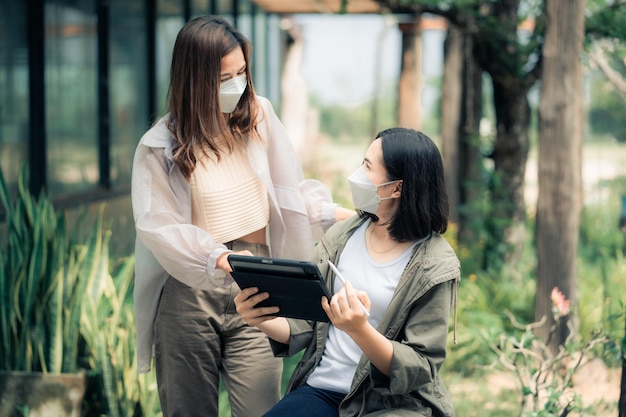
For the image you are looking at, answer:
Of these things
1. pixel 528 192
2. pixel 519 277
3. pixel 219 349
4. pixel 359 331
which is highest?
pixel 359 331

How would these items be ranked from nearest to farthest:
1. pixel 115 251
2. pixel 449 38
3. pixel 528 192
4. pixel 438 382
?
pixel 438 382
pixel 115 251
pixel 449 38
pixel 528 192

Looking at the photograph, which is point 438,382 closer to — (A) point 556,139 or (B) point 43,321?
(B) point 43,321

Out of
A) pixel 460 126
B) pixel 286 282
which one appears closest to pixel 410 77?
pixel 460 126

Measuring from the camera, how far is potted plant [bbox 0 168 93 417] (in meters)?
3.70

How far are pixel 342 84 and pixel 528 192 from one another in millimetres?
14725

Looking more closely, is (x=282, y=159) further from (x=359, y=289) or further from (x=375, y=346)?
(x=375, y=346)

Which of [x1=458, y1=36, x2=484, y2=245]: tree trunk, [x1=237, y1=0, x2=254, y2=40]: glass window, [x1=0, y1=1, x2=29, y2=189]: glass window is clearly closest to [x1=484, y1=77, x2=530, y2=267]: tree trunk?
[x1=458, y1=36, x2=484, y2=245]: tree trunk

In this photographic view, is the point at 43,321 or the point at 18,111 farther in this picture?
the point at 18,111

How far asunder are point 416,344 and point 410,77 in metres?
7.95

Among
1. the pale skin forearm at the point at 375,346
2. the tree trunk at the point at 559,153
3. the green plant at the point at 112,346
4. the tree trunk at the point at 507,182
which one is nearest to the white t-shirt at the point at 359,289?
the pale skin forearm at the point at 375,346

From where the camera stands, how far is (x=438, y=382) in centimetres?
251

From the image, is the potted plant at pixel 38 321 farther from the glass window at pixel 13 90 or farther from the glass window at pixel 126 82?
the glass window at pixel 126 82

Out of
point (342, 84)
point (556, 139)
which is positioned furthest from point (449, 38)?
point (342, 84)

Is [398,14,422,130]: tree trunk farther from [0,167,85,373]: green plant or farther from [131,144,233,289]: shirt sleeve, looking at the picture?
[131,144,233,289]: shirt sleeve
